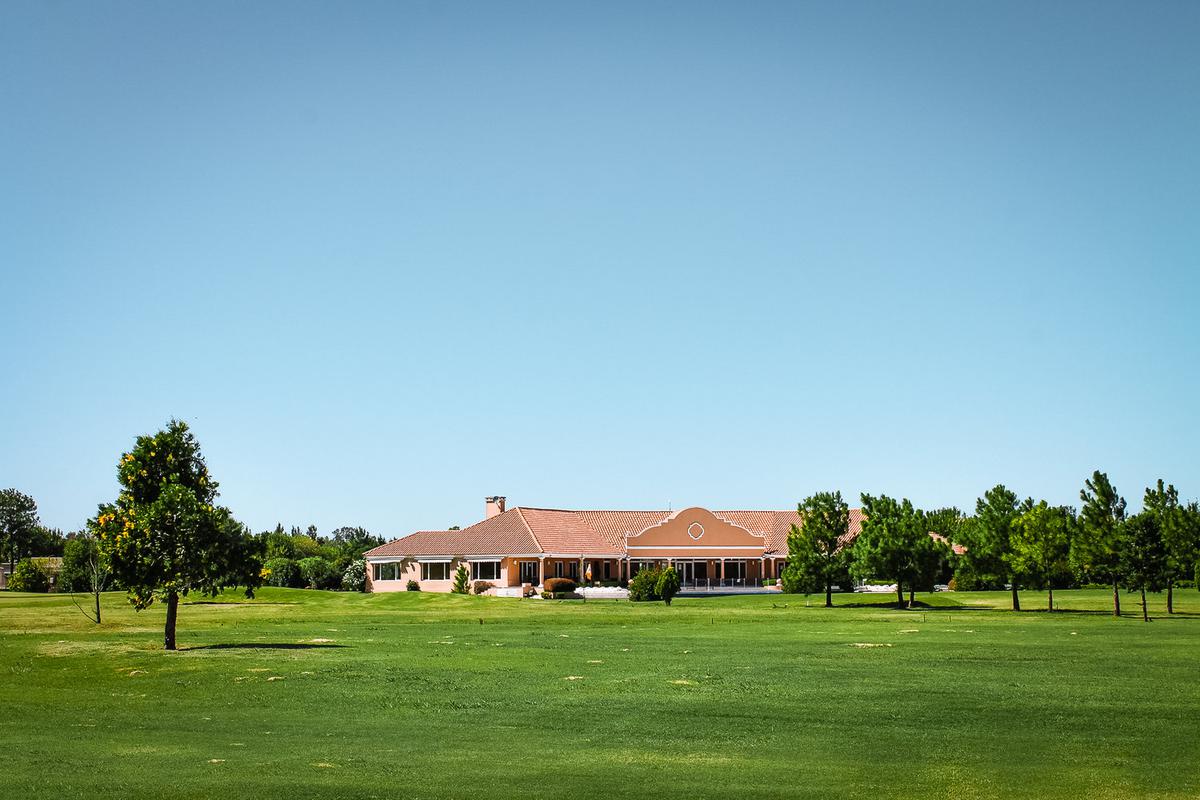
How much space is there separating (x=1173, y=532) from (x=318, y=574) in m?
64.7

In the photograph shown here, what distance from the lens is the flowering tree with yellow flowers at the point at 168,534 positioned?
34.8 metres

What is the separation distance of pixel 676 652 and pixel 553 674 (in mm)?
6997

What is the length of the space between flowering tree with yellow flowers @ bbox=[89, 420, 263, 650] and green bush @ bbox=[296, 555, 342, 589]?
5859 cm

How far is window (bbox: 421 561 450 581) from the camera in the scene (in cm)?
9025

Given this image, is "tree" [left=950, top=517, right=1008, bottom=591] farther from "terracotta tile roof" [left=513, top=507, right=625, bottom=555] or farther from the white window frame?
the white window frame

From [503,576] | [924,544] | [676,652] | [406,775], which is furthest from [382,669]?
[503,576]

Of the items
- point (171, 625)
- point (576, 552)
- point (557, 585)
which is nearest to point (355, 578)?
point (576, 552)

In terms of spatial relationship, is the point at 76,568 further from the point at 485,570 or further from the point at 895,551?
the point at 895,551

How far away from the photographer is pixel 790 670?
2858 centimetres

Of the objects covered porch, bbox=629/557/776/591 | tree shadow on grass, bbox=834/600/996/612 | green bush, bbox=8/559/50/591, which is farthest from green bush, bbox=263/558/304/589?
tree shadow on grass, bbox=834/600/996/612

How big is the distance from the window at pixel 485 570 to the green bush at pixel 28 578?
35.3m

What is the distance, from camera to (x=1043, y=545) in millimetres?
57719

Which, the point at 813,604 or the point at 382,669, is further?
the point at 813,604

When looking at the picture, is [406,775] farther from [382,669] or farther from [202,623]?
[202,623]
